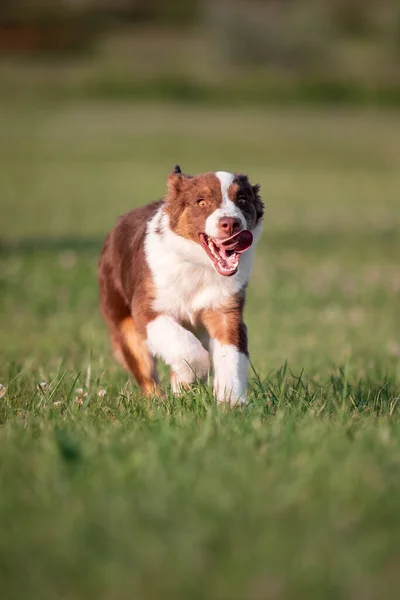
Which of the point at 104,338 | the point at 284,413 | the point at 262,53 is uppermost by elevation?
the point at 262,53

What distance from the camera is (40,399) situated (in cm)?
452

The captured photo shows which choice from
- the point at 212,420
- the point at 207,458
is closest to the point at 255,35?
the point at 212,420

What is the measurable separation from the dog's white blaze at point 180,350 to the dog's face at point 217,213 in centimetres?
39

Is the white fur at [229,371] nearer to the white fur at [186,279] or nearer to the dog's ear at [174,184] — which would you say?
the white fur at [186,279]

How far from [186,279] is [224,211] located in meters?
0.48

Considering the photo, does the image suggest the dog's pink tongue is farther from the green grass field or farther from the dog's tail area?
the dog's tail area

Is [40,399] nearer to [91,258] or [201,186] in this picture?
[201,186]

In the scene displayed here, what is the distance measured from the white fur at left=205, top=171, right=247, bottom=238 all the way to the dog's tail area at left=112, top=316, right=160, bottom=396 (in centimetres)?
96

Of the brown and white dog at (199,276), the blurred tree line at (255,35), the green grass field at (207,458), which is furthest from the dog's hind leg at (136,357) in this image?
the blurred tree line at (255,35)

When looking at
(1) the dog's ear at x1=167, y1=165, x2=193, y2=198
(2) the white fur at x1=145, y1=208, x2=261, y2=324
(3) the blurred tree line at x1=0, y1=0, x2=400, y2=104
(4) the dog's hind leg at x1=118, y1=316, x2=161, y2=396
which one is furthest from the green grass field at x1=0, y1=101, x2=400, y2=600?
(3) the blurred tree line at x1=0, y1=0, x2=400, y2=104

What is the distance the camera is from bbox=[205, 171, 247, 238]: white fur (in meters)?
4.64

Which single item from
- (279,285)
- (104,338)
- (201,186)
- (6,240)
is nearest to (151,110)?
(6,240)

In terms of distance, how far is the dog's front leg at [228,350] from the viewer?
4.74 meters

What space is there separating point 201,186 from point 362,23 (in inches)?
2438
